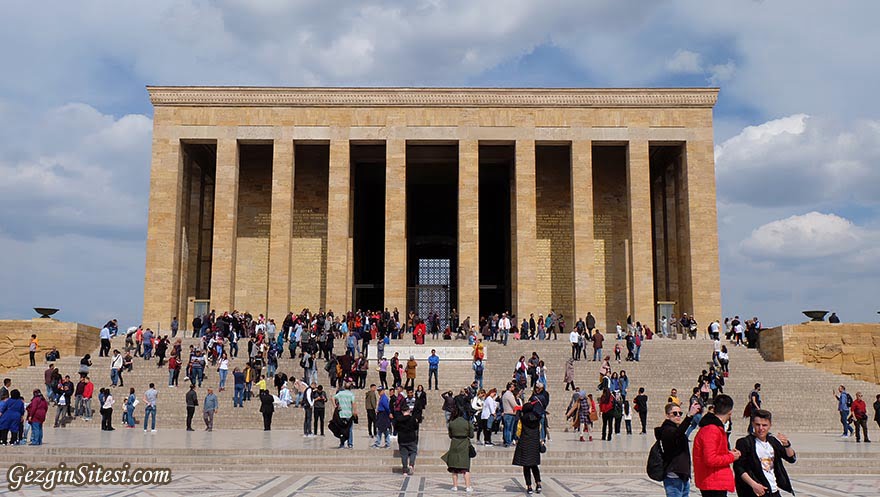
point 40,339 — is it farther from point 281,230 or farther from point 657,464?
point 657,464

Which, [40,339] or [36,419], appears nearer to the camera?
[36,419]

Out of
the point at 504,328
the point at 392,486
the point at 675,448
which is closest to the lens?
the point at 675,448

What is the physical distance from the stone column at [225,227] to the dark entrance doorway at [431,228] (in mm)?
7844

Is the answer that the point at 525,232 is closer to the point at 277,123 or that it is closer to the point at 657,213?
the point at 657,213

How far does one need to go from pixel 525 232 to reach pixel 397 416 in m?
21.6

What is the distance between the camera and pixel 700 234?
3166 cm

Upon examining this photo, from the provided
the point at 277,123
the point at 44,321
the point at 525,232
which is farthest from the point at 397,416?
the point at 277,123

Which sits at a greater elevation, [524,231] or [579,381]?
[524,231]

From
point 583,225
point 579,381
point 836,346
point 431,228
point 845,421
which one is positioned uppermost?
point 431,228

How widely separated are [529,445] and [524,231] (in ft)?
74.6

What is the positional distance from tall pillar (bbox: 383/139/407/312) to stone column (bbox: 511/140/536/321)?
4.73 m

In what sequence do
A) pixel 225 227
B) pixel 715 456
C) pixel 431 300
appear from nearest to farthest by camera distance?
pixel 715 456 → pixel 225 227 → pixel 431 300

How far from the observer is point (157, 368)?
21703mm

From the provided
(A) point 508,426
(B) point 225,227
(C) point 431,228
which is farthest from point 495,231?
(A) point 508,426
